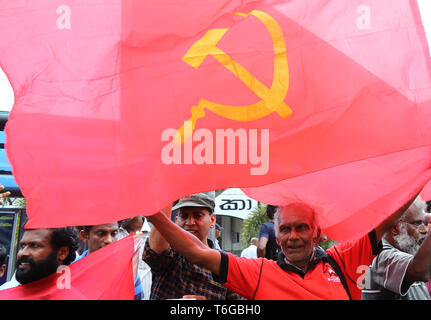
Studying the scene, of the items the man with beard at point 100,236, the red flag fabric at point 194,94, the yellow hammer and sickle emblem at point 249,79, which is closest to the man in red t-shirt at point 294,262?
the red flag fabric at point 194,94

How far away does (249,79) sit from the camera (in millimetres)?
2533

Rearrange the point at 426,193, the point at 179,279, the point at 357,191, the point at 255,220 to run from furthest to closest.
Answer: the point at 255,220, the point at 426,193, the point at 357,191, the point at 179,279

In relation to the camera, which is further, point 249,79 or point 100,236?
point 100,236

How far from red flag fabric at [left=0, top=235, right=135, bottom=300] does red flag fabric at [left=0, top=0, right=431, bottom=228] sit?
17.9 inches

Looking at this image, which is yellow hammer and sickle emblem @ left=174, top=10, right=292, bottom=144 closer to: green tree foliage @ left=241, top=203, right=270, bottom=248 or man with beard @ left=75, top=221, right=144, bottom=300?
man with beard @ left=75, top=221, right=144, bottom=300

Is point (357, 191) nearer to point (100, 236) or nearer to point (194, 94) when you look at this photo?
point (194, 94)

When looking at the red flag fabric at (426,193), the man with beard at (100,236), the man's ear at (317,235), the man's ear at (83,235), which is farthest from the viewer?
the man's ear at (83,235)

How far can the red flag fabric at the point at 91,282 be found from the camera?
2459mm

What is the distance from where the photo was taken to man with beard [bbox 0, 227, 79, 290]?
2609 millimetres

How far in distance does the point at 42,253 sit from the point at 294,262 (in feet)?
5.17

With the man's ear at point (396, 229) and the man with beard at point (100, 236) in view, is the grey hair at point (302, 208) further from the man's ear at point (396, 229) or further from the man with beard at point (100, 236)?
the man with beard at point (100, 236)

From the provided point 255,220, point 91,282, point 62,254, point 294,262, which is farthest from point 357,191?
point 255,220

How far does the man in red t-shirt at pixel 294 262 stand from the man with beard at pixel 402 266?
0.18m
